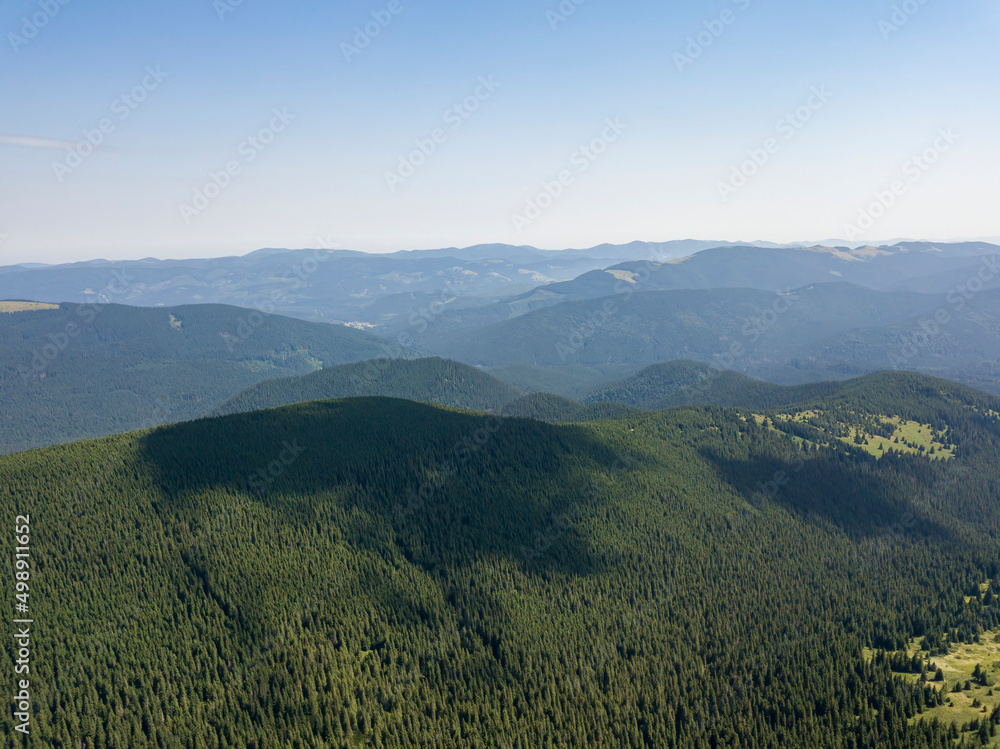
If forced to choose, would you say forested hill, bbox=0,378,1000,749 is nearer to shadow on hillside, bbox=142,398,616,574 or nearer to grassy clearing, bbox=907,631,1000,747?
shadow on hillside, bbox=142,398,616,574

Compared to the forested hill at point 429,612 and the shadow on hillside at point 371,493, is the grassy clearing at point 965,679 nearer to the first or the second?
the forested hill at point 429,612

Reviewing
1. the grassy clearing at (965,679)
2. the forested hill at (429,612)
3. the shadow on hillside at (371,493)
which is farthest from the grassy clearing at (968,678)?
the shadow on hillside at (371,493)

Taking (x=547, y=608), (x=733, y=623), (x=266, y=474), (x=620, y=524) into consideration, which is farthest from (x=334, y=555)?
(x=733, y=623)

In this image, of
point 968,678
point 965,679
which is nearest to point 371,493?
point 965,679

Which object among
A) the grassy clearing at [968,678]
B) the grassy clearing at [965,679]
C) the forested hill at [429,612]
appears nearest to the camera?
the forested hill at [429,612]

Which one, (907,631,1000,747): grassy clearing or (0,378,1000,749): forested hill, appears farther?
(907,631,1000,747): grassy clearing

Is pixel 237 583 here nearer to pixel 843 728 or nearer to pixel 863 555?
pixel 843 728

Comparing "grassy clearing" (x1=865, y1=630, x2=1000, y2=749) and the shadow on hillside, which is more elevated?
the shadow on hillside

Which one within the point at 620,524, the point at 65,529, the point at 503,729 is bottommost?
the point at 503,729

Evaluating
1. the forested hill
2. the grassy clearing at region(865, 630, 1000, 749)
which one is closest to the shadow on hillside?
the forested hill
